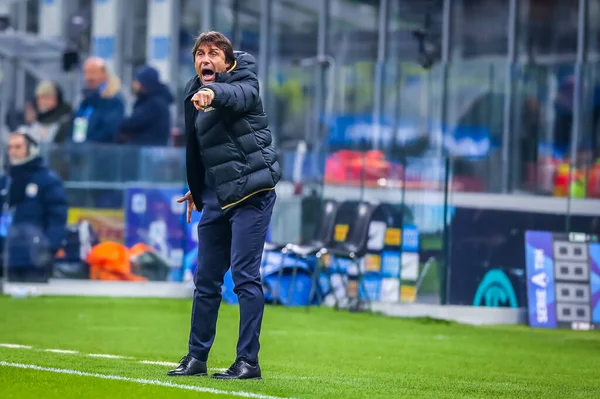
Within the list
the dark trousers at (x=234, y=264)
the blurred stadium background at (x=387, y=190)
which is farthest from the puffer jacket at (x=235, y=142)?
the blurred stadium background at (x=387, y=190)

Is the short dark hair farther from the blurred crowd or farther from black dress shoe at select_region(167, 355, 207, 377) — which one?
the blurred crowd

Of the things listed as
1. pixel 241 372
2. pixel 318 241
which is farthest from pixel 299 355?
pixel 318 241

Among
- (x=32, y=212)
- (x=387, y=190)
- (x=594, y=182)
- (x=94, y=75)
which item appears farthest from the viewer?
(x=94, y=75)

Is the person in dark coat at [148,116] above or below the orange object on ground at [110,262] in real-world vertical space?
above

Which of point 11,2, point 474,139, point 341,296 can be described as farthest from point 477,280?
point 11,2

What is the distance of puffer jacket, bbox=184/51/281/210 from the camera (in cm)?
837

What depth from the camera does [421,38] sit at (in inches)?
903

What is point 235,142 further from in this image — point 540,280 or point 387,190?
point 387,190

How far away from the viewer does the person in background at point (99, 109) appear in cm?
1997

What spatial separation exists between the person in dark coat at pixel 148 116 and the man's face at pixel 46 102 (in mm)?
1656

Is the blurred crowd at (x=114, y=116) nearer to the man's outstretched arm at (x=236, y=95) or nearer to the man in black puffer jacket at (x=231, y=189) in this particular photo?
the man in black puffer jacket at (x=231, y=189)

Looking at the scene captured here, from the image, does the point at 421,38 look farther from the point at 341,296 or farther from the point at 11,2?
the point at 11,2

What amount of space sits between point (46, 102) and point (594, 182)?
770cm

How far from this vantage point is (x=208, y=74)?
8.38 metres
